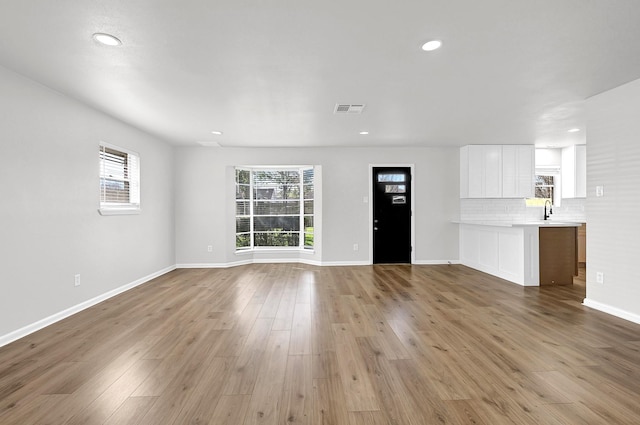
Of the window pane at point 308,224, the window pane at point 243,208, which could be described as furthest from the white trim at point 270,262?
the window pane at point 243,208

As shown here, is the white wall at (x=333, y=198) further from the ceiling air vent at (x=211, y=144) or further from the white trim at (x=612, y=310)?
the white trim at (x=612, y=310)

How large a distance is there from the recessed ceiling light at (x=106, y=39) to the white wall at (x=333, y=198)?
12.8 feet

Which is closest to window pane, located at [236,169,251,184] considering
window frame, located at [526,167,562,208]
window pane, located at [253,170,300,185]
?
window pane, located at [253,170,300,185]

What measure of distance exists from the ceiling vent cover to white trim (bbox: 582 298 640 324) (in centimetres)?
358

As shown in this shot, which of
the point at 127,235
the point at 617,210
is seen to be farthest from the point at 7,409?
the point at 617,210

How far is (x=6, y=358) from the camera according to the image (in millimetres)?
2389

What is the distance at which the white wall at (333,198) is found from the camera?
6125 millimetres

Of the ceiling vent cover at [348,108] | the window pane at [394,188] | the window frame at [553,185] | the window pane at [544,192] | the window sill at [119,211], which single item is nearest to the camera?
the ceiling vent cover at [348,108]

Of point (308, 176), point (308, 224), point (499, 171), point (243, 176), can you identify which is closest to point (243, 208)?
point (243, 176)

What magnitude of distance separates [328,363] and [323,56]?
246cm

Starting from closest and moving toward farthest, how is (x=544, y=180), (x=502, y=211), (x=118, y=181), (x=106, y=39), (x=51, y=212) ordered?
(x=106, y=39)
(x=51, y=212)
(x=118, y=181)
(x=502, y=211)
(x=544, y=180)

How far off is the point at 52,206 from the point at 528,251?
6227mm

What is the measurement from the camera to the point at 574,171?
249 inches

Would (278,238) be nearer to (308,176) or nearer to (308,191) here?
(308,191)
